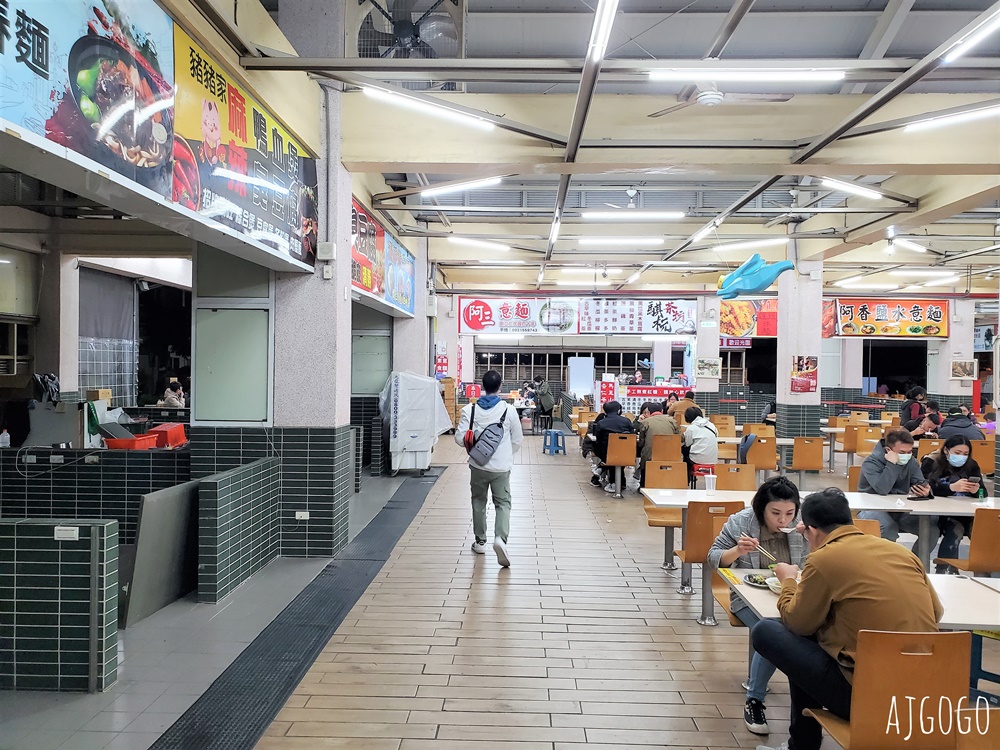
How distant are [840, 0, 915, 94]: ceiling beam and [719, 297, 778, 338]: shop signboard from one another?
421 inches

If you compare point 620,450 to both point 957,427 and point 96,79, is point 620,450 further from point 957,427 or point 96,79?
point 96,79

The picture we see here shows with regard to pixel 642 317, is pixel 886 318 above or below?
above

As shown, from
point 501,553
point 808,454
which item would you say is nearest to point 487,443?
point 501,553

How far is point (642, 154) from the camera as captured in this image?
239 inches

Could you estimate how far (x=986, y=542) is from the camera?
4.29 metres

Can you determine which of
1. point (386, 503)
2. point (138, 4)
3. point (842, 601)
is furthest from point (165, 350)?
point (842, 601)

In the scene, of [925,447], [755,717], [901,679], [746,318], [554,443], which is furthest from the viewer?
[746,318]

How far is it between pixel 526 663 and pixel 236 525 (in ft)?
7.87

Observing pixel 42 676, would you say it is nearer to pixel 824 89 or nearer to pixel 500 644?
pixel 500 644

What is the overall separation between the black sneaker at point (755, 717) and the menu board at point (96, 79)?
367 cm

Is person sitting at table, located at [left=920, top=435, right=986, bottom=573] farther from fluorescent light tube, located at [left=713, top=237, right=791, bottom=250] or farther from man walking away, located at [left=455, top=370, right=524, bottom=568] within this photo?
fluorescent light tube, located at [left=713, top=237, right=791, bottom=250]

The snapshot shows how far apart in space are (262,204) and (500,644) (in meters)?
3.24

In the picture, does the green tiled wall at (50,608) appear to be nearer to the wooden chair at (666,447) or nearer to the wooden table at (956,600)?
the wooden table at (956,600)

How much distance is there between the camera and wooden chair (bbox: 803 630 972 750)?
2135 millimetres
